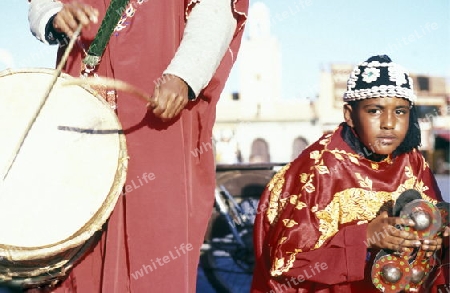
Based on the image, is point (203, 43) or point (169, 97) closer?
point (169, 97)

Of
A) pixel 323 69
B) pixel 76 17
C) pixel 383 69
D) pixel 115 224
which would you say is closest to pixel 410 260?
pixel 383 69

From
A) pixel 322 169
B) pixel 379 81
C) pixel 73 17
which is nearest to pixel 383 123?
pixel 379 81

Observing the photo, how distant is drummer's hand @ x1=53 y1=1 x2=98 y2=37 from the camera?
2.02 metres

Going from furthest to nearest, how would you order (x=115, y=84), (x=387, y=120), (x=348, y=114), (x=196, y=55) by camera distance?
(x=348, y=114) → (x=387, y=120) → (x=196, y=55) → (x=115, y=84)

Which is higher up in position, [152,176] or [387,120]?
[387,120]

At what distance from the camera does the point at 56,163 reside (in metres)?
1.99

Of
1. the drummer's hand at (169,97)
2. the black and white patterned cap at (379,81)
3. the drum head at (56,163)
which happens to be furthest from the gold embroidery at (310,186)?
the drum head at (56,163)

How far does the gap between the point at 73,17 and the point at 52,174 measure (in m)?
0.50

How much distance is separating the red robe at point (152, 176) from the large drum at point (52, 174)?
12 cm

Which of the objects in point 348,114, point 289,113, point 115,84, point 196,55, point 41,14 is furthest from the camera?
point 289,113
